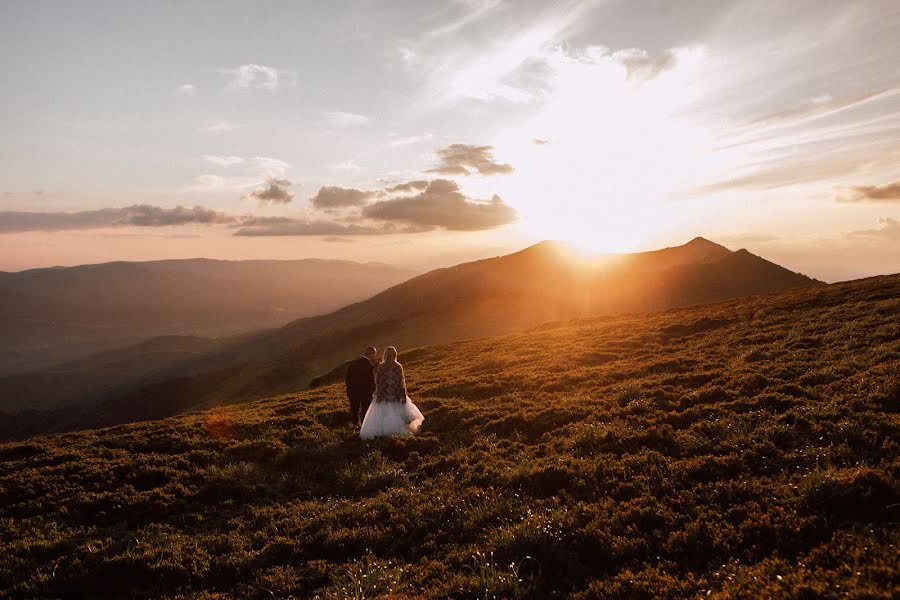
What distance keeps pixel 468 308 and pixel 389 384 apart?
70.2 meters

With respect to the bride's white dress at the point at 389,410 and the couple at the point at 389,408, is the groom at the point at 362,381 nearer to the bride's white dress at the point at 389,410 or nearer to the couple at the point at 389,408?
the couple at the point at 389,408

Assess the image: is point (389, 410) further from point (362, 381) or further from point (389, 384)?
point (362, 381)

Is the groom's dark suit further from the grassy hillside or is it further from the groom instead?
the grassy hillside

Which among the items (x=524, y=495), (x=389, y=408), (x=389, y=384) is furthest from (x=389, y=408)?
(x=524, y=495)

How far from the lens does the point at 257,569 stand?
31.5 ft

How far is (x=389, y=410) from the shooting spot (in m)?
18.4

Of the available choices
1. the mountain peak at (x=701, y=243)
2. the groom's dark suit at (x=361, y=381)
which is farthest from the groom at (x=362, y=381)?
the mountain peak at (x=701, y=243)

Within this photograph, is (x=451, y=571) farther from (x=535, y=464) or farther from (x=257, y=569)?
(x=535, y=464)

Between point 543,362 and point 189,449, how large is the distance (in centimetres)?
1899

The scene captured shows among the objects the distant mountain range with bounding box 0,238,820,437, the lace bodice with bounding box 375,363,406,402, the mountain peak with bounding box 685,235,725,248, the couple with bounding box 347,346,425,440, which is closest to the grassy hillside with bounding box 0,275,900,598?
the couple with bounding box 347,346,425,440

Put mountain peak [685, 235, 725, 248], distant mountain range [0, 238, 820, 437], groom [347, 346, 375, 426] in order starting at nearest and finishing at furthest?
1. groom [347, 346, 375, 426]
2. distant mountain range [0, 238, 820, 437]
3. mountain peak [685, 235, 725, 248]

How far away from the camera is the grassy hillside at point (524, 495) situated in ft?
25.6

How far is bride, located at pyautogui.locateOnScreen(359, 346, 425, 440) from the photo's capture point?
1809 cm

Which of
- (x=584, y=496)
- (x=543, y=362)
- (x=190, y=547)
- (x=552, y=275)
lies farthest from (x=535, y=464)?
(x=552, y=275)
